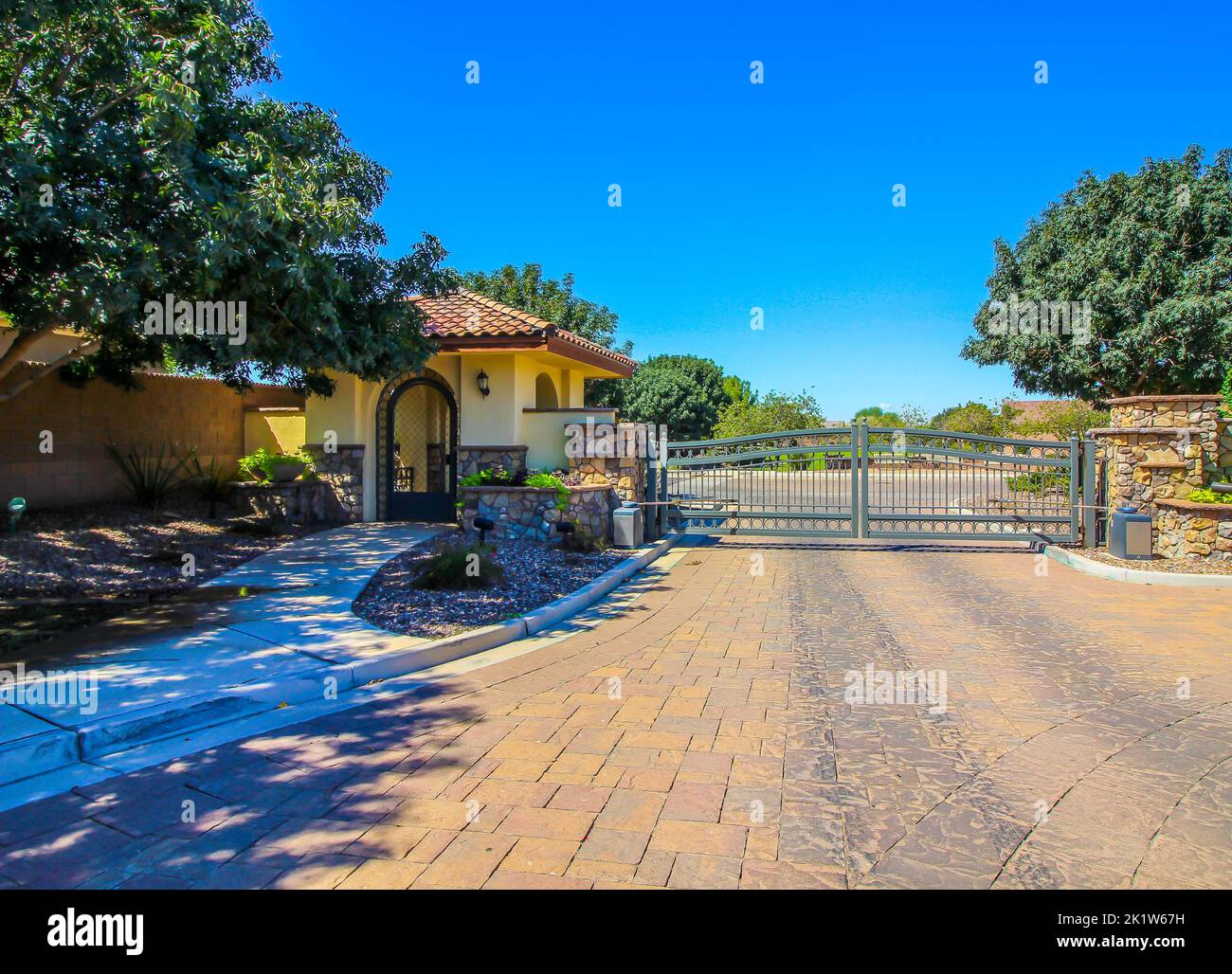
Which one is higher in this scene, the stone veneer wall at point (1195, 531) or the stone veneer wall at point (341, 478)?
the stone veneer wall at point (341, 478)

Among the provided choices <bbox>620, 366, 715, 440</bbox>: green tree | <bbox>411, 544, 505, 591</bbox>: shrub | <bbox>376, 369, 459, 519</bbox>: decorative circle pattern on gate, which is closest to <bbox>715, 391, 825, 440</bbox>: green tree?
<bbox>620, 366, 715, 440</bbox>: green tree

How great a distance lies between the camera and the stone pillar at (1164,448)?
12.0m

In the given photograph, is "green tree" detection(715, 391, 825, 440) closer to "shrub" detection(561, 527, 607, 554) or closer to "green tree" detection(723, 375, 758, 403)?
"green tree" detection(723, 375, 758, 403)

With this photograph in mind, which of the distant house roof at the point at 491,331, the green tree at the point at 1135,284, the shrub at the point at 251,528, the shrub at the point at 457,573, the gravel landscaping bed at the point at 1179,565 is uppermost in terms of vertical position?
the green tree at the point at 1135,284

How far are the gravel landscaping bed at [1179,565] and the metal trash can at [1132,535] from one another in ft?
0.44

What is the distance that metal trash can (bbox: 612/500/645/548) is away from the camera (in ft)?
42.7

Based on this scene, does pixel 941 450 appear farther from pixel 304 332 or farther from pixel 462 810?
pixel 462 810

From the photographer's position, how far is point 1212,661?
6.61 m

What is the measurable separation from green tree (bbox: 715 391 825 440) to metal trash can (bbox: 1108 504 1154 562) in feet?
73.2

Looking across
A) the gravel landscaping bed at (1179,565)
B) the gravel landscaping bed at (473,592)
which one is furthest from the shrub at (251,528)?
the gravel landscaping bed at (1179,565)

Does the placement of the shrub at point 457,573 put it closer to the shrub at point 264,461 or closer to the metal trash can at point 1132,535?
the shrub at point 264,461

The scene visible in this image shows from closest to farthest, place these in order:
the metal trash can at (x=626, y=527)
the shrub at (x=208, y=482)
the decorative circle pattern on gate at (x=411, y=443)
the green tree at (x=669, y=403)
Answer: the metal trash can at (x=626, y=527) < the shrub at (x=208, y=482) < the decorative circle pattern on gate at (x=411, y=443) < the green tree at (x=669, y=403)

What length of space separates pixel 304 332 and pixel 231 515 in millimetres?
5740
